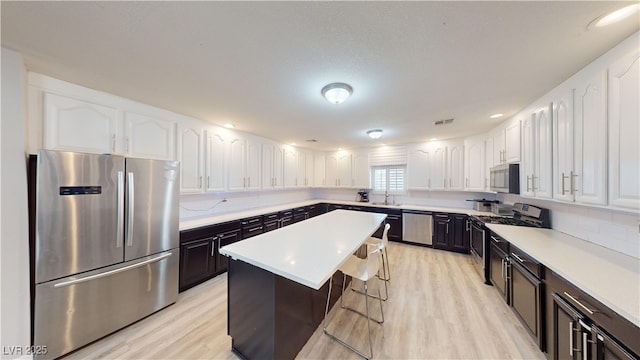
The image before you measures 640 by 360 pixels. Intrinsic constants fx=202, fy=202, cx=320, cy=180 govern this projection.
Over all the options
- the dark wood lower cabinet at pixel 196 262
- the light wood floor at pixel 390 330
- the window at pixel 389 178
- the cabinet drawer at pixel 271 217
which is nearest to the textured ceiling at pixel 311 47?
the dark wood lower cabinet at pixel 196 262

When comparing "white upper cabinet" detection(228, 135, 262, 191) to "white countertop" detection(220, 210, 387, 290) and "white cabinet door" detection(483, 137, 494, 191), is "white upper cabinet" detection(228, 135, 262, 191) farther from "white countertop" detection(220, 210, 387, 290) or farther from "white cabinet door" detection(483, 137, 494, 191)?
"white cabinet door" detection(483, 137, 494, 191)

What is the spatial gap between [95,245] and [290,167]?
141 inches

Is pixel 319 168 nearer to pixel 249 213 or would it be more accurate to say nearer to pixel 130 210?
pixel 249 213

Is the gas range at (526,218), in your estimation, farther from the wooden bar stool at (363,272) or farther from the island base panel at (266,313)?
the island base panel at (266,313)

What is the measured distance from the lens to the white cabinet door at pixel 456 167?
418 centimetres

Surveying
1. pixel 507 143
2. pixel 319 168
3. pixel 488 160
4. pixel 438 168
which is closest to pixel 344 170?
pixel 319 168

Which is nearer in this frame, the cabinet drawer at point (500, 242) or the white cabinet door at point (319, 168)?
the cabinet drawer at point (500, 242)

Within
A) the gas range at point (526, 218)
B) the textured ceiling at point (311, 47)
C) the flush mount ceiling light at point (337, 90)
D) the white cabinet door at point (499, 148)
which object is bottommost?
the gas range at point (526, 218)

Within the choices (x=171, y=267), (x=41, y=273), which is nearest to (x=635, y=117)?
(x=171, y=267)

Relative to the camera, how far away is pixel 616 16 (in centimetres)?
114

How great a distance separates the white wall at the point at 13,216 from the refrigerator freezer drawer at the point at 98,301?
0.09 metres

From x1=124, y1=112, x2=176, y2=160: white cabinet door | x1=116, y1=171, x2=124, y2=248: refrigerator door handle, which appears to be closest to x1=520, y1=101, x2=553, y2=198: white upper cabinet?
x1=116, y1=171, x2=124, y2=248: refrigerator door handle

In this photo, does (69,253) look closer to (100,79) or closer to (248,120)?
(100,79)

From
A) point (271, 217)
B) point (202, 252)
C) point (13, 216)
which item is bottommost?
point (202, 252)
